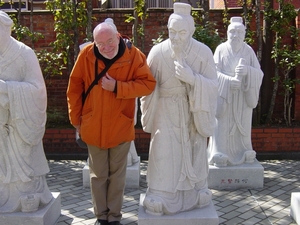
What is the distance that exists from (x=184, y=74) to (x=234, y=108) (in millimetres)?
2277

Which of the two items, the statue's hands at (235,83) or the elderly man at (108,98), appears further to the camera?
the statue's hands at (235,83)

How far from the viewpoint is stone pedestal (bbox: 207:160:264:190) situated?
5.25 m

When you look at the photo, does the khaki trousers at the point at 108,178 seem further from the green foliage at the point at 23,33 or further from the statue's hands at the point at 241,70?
the green foliage at the point at 23,33

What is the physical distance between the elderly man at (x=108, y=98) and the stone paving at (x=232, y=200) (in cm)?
105

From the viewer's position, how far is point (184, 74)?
3.27 metres

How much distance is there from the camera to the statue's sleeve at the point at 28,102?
3.45 metres

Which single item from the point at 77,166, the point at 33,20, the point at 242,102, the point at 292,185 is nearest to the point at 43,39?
the point at 33,20

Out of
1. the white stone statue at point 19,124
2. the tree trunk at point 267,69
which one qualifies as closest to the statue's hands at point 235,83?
the white stone statue at point 19,124

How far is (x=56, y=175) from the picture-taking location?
5941mm

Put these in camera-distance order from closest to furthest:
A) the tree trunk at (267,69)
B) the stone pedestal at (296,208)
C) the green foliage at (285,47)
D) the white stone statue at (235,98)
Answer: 1. the stone pedestal at (296,208)
2. the white stone statue at (235,98)
3. the green foliage at (285,47)
4. the tree trunk at (267,69)

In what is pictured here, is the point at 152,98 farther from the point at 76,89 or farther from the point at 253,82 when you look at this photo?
the point at 253,82

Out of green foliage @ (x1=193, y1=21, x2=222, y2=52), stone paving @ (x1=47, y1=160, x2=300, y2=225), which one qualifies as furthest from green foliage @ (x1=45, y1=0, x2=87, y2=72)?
stone paving @ (x1=47, y1=160, x2=300, y2=225)

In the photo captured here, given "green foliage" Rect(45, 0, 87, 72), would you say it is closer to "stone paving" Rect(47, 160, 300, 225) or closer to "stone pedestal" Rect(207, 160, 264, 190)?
"stone paving" Rect(47, 160, 300, 225)

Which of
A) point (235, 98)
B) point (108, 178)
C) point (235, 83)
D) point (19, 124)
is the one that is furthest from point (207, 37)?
point (19, 124)
